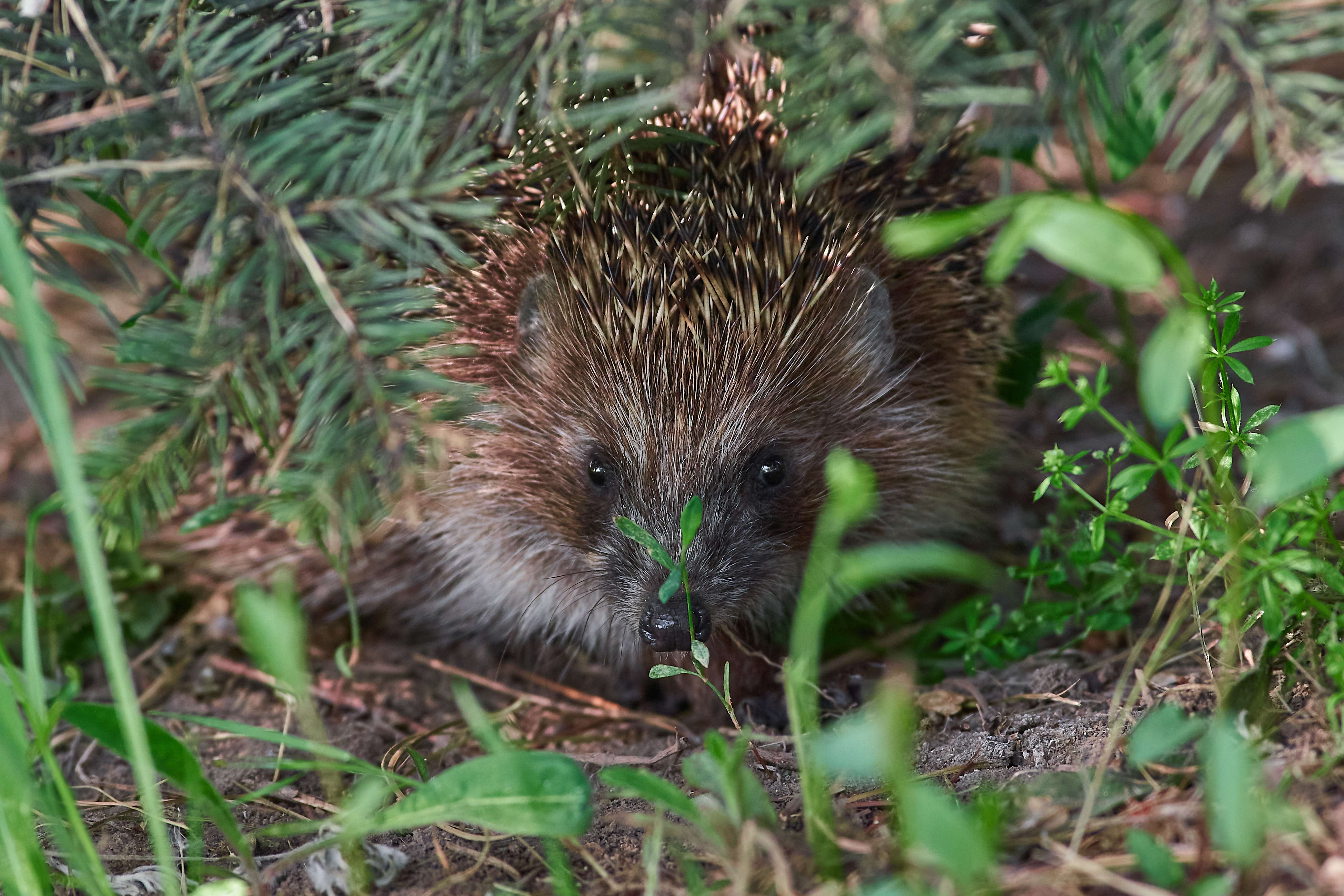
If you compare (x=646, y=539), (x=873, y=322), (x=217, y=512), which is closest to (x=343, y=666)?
(x=217, y=512)

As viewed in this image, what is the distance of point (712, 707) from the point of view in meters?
2.42

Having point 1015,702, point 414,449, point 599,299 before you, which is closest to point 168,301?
point 414,449

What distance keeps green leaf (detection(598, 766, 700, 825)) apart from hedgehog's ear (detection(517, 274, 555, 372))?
1.21 meters

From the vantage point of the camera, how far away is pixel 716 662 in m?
2.47

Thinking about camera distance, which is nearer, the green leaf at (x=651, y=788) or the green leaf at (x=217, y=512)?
the green leaf at (x=651, y=788)

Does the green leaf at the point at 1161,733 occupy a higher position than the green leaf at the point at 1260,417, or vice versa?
the green leaf at the point at 1260,417

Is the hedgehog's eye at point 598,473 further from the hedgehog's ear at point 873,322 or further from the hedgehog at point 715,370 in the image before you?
the hedgehog's ear at point 873,322

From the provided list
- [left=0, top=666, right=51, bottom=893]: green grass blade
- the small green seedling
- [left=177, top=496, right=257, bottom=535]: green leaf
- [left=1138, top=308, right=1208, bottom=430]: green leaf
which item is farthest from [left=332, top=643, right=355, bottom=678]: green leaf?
[left=1138, top=308, right=1208, bottom=430]: green leaf

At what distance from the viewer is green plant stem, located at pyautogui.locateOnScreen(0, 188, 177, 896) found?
4.50ft

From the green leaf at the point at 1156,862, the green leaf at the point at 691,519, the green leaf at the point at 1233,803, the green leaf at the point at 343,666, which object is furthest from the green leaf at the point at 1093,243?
the green leaf at the point at 343,666

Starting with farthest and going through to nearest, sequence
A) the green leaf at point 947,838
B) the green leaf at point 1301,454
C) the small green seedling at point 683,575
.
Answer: the small green seedling at point 683,575
the green leaf at point 1301,454
the green leaf at point 947,838

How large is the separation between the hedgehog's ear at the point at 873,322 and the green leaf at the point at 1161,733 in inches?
46.4

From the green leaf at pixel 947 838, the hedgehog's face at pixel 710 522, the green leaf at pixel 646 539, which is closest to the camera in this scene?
the green leaf at pixel 947 838

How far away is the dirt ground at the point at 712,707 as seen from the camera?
62.4 inches
